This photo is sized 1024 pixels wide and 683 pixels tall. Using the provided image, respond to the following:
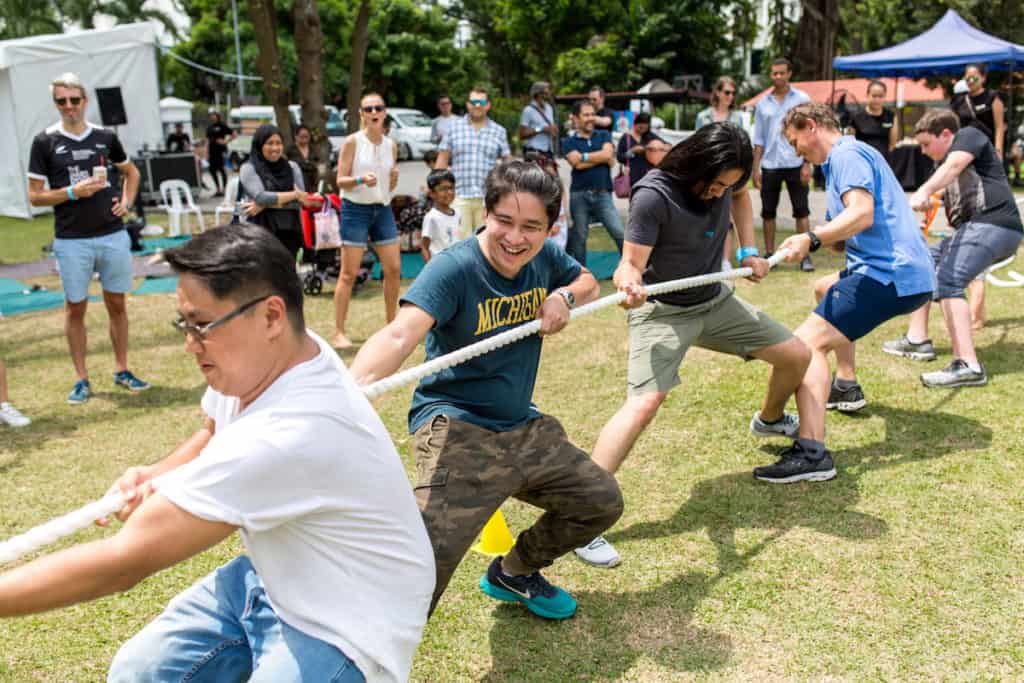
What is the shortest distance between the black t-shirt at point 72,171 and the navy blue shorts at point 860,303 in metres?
4.80

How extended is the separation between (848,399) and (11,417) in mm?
5418

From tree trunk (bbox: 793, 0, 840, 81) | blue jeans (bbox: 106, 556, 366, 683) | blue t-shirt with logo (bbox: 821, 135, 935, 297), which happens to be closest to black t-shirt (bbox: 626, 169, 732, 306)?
blue t-shirt with logo (bbox: 821, 135, 935, 297)

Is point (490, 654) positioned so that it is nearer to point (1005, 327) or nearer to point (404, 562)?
point (404, 562)

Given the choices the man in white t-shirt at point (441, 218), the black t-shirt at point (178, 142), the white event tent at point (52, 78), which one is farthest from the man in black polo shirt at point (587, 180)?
the black t-shirt at point (178, 142)

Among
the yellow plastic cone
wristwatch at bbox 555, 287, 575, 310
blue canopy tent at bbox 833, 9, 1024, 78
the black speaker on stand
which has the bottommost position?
the yellow plastic cone

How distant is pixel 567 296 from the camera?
3.51 meters

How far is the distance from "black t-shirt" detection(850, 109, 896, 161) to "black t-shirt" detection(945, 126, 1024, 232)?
17.8 feet

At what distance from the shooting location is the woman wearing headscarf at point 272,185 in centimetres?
791

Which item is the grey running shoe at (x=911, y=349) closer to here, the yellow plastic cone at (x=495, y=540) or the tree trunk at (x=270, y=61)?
the yellow plastic cone at (x=495, y=540)

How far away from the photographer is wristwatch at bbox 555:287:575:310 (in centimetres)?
349

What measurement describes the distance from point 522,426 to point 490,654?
870mm

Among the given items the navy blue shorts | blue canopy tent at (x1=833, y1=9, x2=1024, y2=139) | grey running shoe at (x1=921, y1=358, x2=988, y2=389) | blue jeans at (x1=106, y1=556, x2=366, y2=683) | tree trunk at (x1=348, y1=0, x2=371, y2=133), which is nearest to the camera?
blue jeans at (x1=106, y1=556, x2=366, y2=683)

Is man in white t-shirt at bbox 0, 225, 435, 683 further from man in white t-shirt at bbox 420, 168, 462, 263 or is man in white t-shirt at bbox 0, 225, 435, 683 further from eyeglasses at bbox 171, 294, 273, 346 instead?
man in white t-shirt at bbox 420, 168, 462, 263

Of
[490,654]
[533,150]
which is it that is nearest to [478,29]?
[533,150]
